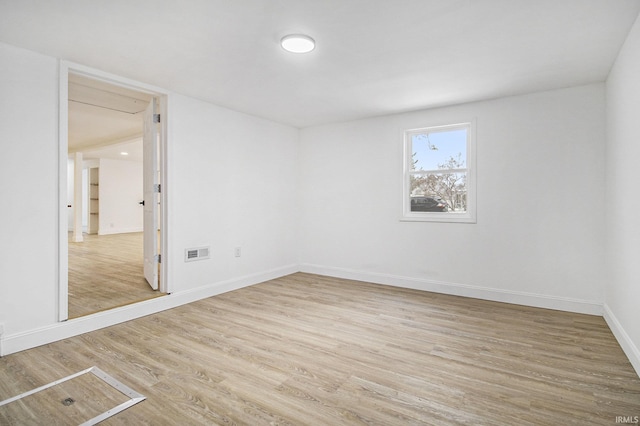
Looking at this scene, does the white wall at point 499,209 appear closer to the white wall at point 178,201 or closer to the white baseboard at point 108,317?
the white wall at point 178,201

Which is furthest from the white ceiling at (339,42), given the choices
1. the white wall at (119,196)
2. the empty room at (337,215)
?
the white wall at (119,196)

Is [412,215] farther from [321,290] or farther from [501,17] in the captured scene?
[501,17]

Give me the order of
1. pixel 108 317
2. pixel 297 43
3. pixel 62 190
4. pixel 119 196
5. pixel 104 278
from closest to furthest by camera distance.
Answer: pixel 297 43 → pixel 62 190 → pixel 108 317 → pixel 104 278 → pixel 119 196

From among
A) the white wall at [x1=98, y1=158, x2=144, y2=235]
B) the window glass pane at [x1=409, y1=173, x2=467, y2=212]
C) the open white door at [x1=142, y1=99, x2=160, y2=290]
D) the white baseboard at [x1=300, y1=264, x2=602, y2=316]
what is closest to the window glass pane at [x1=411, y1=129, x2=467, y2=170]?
the window glass pane at [x1=409, y1=173, x2=467, y2=212]

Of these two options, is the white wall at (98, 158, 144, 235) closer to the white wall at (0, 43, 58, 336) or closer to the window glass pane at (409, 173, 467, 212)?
the white wall at (0, 43, 58, 336)

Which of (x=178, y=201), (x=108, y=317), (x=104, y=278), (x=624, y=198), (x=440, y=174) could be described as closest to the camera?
(x=624, y=198)

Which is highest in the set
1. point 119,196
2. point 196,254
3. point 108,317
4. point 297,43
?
point 297,43

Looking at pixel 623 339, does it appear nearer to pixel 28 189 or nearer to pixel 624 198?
pixel 624 198

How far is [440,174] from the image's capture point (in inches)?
172

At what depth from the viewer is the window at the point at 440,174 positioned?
412cm

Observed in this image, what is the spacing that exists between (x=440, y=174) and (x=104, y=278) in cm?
477

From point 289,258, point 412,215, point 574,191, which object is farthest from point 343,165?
point 574,191

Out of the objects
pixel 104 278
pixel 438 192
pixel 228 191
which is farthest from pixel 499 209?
pixel 104 278

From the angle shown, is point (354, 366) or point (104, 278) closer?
point (354, 366)
